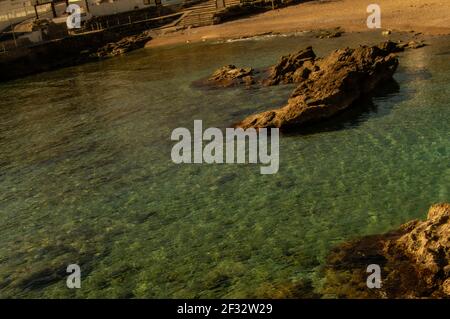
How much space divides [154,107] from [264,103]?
25.8 ft

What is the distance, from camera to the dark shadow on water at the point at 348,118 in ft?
77.9

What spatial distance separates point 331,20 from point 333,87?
111 feet

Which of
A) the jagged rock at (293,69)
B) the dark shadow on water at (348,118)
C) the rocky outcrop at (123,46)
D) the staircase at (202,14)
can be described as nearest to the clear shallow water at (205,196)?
the dark shadow on water at (348,118)

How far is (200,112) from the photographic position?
2972cm

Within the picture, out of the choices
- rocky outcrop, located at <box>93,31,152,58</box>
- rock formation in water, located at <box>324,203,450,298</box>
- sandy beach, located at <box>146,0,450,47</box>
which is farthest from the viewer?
rocky outcrop, located at <box>93,31,152,58</box>

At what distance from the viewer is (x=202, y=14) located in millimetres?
71125

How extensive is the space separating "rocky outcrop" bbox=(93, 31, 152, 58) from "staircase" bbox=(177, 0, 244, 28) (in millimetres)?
6088

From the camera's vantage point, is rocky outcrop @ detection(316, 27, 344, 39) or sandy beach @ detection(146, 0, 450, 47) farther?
rocky outcrop @ detection(316, 27, 344, 39)

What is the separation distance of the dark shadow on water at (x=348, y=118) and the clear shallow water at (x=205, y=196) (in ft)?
0.53

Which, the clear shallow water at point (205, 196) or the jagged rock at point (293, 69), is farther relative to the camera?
the jagged rock at point (293, 69)

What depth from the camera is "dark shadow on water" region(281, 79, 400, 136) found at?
934 inches

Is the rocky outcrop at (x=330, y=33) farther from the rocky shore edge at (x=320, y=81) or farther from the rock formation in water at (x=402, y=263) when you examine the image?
the rock formation in water at (x=402, y=263)

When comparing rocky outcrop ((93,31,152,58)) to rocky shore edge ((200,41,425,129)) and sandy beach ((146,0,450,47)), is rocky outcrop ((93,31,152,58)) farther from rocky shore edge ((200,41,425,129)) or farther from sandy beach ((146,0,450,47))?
rocky shore edge ((200,41,425,129))

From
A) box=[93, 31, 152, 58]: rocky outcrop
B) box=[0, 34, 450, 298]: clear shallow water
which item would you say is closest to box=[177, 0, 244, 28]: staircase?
box=[93, 31, 152, 58]: rocky outcrop
